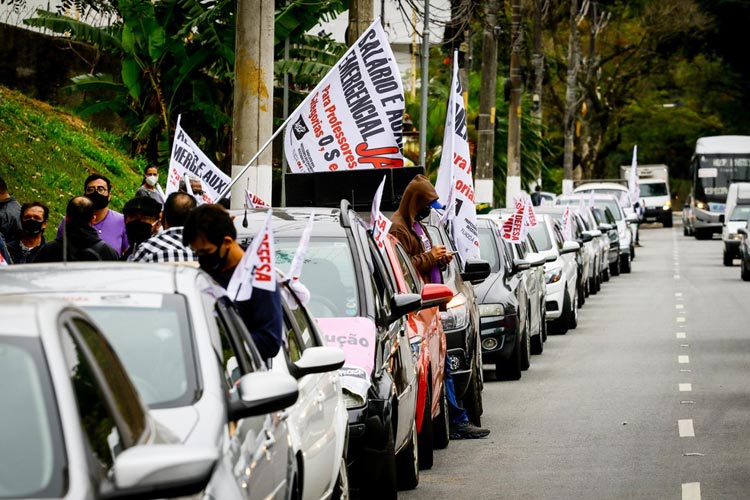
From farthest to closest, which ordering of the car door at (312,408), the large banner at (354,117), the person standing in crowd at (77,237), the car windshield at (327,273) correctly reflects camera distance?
the large banner at (354,117) < the person standing in crowd at (77,237) < the car windshield at (327,273) < the car door at (312,408)

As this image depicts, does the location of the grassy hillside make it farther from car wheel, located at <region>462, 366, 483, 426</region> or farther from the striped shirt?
the striped shirt

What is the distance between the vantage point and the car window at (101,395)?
13.6ft

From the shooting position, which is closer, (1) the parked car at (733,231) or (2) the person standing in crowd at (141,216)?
(2) the person standing in crowd at (141,216)

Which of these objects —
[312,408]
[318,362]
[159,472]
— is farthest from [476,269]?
[159,472]

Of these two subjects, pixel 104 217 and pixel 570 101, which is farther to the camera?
pixel 570 101

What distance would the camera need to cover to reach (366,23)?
19.8 metres

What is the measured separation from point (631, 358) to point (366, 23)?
5.20 m

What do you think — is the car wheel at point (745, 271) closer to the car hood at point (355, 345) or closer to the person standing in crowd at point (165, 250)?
the car hood at point (355, 345)

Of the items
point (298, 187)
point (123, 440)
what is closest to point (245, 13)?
point (298, 187)

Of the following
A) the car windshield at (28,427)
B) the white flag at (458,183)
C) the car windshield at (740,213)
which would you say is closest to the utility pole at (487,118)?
the car windshield at (740,213)

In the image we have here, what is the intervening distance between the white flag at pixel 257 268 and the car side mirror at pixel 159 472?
2.65m

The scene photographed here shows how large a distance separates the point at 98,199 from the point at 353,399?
470 cm

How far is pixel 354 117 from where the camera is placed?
14719 mm

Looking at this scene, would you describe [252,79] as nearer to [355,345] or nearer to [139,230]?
[139,230]
